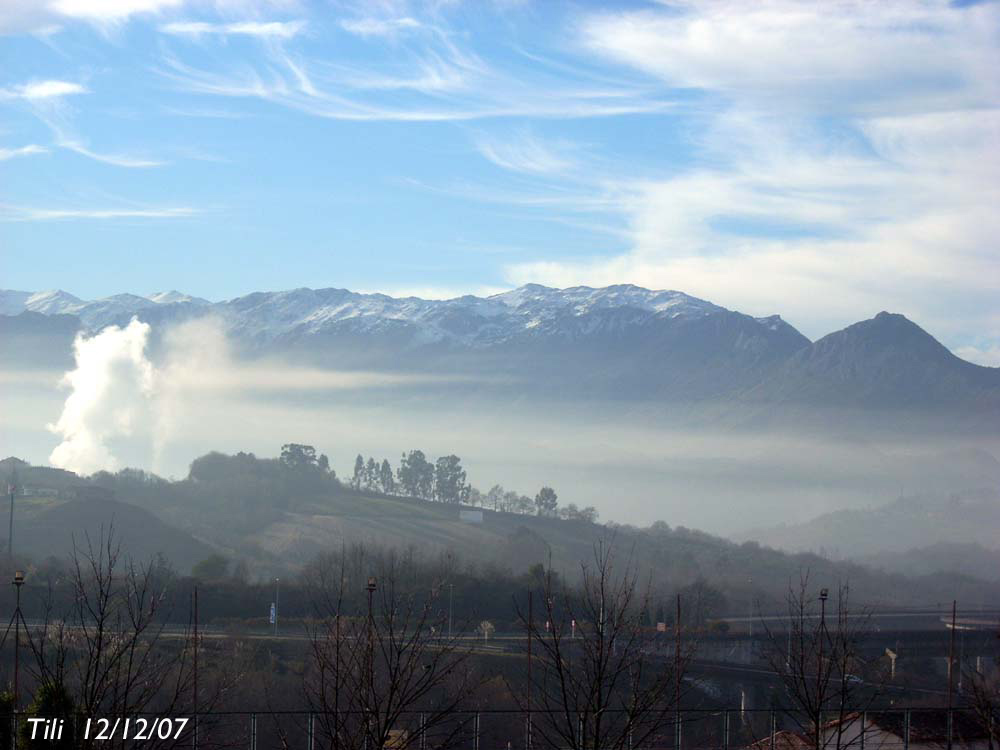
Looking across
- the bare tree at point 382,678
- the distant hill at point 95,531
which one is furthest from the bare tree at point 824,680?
the distant hill at point 95,531

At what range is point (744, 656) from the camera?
114188 mm

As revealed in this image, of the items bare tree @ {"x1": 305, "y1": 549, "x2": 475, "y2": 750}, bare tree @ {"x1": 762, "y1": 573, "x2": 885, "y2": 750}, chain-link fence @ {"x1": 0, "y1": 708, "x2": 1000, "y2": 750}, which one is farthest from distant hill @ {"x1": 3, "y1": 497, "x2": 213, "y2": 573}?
chain-link fence @ {"x1": 0, "y1": 708, "x2": 1000, "y2": 750}

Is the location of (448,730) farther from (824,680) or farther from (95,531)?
(95,531)

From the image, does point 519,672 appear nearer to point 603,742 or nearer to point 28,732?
point 603,742

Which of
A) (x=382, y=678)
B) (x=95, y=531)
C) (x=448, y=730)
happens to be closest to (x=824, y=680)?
(x=448, y=730)

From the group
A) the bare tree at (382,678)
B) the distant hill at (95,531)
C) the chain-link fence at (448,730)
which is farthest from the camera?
the distant hill at (95,531)

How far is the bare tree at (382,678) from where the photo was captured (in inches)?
1121

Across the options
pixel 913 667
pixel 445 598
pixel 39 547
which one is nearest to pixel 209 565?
pixel 445 598

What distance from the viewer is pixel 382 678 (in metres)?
61.5

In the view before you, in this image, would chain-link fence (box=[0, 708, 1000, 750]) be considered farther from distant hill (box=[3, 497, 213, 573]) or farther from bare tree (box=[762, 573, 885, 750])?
distant hill (box=[3, 497, 213, 573])

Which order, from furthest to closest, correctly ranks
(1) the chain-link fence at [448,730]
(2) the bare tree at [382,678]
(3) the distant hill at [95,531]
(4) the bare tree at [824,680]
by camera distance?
1. (3) the distant hill at [95,531]
2. (4) the bare tree at [824,680]
3. (1) the chain-link fence at [448,730]
4. (2) the bare tree at [382,678]

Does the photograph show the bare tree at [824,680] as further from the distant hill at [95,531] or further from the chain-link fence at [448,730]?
the distant hill at [95,531]

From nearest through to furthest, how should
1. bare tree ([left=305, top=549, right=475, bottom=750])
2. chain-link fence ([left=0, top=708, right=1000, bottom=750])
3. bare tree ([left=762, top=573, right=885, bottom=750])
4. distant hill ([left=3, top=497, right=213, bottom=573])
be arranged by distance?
bare tree ([left=305, top=549, right=475, bottom=750]) → chain-link fence ([left=0, top=708, right=1000, bottom=750]) → bare tree ([left=762, top=573, right=885, bottom=750]) → distant hill ([left=3, top=497, right=213, bottom=573])

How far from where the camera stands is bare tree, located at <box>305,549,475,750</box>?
1121 inches
